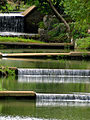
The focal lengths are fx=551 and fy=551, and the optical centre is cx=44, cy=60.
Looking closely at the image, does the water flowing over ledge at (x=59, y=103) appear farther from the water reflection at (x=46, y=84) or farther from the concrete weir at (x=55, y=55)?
the concrete weir at (x=55, y=55)

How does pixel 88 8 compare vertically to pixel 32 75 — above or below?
above

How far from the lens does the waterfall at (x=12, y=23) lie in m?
38.3

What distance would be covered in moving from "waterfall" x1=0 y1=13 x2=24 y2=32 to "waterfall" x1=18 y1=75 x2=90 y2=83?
1717cm

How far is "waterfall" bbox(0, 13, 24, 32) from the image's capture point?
38.3 m

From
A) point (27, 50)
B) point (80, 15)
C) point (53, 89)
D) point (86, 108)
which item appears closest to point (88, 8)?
point (80, 15)

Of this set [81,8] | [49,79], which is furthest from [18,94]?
[81,8]

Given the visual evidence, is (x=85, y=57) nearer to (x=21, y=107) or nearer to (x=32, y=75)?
(x=32, y=75)

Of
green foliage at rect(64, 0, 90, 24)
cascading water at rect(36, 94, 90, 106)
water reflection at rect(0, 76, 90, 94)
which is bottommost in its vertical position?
cascading water at rect(36, 94, 90, 106)

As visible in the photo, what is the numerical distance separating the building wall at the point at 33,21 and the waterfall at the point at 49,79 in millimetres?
16083

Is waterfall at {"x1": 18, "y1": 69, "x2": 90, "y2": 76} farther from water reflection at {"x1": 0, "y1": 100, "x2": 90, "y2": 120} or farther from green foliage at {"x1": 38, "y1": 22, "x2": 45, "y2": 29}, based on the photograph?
green foliage at {"x1": 38, "y1": 22, "x2": 45, "y2": 29}

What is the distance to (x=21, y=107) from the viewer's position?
1587 centimetres

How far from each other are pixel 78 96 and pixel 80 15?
405 inches

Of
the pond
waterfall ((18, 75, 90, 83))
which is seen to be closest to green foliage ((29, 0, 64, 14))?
the pond

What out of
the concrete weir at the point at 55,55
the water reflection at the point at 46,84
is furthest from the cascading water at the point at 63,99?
the concrete weir at the point at 55,55
